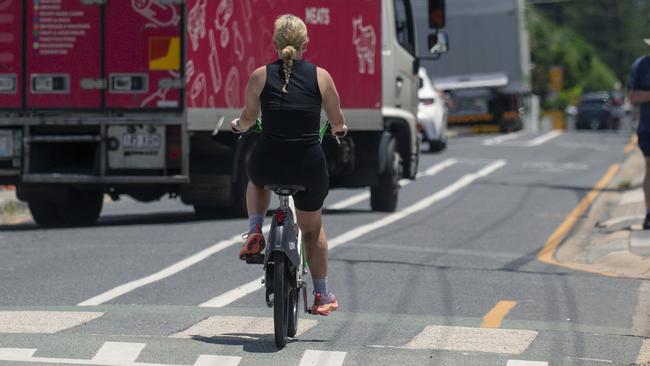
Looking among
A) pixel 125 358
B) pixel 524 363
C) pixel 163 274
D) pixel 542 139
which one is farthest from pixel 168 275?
pixel 542 139

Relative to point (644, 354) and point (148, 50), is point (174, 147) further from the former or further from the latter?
point (644, 354)

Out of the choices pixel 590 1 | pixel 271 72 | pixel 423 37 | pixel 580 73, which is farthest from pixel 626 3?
pixel 271 72

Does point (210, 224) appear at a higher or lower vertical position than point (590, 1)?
lower

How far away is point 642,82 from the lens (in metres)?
14.9

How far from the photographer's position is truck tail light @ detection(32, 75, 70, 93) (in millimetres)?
16594

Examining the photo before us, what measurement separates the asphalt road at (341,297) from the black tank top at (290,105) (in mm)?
1098

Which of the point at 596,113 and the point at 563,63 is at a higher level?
the point at 563,63

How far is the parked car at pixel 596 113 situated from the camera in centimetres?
6588

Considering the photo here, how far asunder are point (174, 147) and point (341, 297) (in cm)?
579

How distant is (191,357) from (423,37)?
90.4ft

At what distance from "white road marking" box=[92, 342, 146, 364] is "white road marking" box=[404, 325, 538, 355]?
1.42 meters

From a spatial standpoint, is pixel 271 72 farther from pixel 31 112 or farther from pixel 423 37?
pixel 423 37

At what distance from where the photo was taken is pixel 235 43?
17.0 m

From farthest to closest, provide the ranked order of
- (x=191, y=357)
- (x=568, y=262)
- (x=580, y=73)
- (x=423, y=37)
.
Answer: (x=580, y=73), (x=423, y=37), (x=568, y=262), (x=191, y=357)
